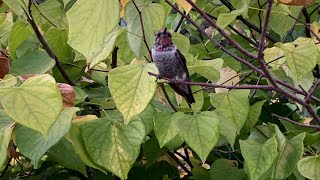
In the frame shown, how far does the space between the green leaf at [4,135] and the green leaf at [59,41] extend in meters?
0.24

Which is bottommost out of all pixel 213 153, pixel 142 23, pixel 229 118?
pixel 213 153

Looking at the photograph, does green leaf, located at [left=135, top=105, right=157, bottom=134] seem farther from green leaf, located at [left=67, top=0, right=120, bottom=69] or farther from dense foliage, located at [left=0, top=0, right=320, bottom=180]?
green leaf, located at [left=67, top=0, right=120, bottom=69]

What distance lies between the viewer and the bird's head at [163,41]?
946 mm

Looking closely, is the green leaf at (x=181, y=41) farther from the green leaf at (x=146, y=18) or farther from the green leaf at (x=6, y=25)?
the green leaf at (x=6, y=25)

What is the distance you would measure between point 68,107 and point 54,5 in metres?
0.39

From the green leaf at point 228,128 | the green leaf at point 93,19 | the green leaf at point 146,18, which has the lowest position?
the green leaf at point 228,128

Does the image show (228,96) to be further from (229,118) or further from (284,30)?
(284,30)

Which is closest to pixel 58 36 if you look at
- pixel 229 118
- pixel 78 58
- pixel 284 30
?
pixel 78 58

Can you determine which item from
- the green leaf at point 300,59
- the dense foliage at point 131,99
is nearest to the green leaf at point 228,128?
the dense foliage at point 131,99

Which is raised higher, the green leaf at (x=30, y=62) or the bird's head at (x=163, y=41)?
the green leaf at (x=30, y=62)

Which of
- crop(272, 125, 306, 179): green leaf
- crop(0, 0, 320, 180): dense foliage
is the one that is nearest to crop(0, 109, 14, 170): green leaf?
crop(0, 0, 320, 180): dense foliage

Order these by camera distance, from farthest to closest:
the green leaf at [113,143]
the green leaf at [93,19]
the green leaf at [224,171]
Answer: the green leaf at [224,171], the green leaf at [113,143], the green leaf at [93,19]

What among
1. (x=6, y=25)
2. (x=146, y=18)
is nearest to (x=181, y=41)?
(x=146, y=18)

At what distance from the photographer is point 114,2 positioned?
0.37 metres
